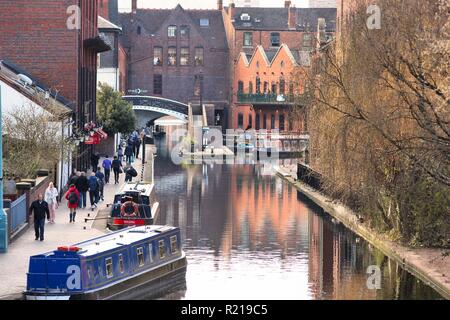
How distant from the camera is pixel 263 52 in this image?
109 meters

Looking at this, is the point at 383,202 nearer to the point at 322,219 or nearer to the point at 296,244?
the point at 296,244

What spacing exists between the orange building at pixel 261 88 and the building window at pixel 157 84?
869cm

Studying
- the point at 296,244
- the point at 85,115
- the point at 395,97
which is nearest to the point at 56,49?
the point at 85,115

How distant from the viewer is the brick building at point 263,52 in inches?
4193

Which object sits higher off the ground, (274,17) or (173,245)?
(274,17)

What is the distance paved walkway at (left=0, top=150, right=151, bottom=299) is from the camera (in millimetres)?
A: 26250

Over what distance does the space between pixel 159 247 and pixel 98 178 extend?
49.3 ft

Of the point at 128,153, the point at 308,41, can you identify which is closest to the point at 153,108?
the point at 128,153

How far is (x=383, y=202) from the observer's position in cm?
3806

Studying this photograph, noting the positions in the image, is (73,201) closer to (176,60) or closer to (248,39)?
(248,39)

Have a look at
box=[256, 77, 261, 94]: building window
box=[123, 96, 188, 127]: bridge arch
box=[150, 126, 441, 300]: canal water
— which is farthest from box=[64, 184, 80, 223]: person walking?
box=[256, 77, 261, 94]: building window

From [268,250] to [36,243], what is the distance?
727cm

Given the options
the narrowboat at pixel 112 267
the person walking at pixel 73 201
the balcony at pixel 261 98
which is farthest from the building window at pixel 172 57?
the narrowboat at pixel 112 267

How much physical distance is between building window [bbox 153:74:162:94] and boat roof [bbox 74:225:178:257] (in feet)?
286
